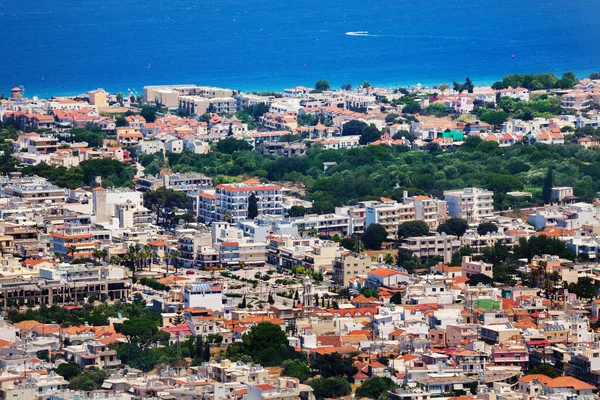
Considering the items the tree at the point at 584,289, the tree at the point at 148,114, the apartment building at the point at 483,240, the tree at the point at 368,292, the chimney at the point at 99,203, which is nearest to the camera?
the tree at the point at 584,289

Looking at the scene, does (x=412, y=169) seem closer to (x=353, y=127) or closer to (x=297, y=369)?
(x=353, y=127)

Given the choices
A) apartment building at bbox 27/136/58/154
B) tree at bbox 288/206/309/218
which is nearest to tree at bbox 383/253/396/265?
tree at bbox 288/206/309/218

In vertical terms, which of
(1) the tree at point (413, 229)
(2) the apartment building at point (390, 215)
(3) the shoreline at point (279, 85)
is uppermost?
(3) the shoreline at point (279, 85)

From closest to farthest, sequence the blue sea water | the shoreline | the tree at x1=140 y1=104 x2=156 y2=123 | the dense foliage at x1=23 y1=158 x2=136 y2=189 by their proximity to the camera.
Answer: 1. the dense foliage at x1=23 y1=158 x2=136 y2=189
2. the tree at x1=140 y1=104 x2=156 y2=123
3. the shoreline
4. the blue sea water

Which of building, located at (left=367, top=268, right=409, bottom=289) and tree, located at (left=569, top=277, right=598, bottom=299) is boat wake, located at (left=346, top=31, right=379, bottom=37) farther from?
tree, located at (left=569, top=277, right=598, bottom=299)

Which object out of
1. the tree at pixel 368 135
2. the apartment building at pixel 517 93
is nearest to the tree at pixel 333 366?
the tree at pixel 368 135

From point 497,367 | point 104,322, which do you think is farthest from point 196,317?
point 497,367

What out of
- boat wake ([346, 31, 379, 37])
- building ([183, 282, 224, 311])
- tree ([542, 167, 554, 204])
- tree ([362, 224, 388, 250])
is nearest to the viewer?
building ([183, 282, 224, 311])

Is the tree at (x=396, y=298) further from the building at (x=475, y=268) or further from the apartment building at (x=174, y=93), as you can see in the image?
the apartment building at (x=174, y=93)
